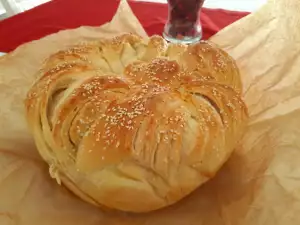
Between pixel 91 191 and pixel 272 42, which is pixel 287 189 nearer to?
pixel 91 191

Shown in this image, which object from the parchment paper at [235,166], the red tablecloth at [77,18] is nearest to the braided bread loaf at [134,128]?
the parchment paper at [235,166]

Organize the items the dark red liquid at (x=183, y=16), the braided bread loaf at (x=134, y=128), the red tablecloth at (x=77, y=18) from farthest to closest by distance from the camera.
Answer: the red tablecloth at (x=77, y=18) → the dark red liquid at (x=183, y=16) → the braided bread loaf at (x=134, y=128)

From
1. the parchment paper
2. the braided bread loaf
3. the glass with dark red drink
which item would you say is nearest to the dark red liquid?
the glass with dark red drink

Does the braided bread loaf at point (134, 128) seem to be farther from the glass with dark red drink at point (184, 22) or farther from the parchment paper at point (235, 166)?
the glass with dark red drink at point (184, 22)

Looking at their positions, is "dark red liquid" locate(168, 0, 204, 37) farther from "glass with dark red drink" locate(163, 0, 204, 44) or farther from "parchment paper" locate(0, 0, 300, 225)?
"parchment paper" locate(0, 0, 300, 225)

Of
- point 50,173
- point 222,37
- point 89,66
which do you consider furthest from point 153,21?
point 50,173

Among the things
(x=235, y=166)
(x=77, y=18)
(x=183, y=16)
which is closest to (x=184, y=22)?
(x=183, y=16)
